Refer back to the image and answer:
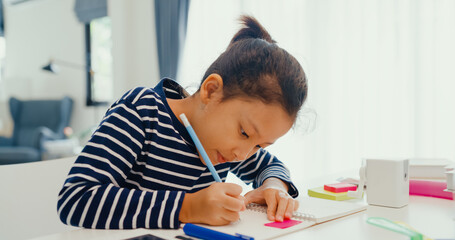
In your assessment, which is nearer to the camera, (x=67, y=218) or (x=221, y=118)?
(x=67, y=218)

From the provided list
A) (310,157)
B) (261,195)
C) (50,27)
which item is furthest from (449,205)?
(50,27)

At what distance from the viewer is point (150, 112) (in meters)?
0.87

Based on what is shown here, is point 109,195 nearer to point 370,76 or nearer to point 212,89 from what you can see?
point 212,89

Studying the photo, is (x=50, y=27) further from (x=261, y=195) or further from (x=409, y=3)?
(x=261, y=195)

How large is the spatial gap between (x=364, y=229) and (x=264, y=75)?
12.9 inches

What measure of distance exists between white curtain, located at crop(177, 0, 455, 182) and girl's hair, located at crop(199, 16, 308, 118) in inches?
52.8

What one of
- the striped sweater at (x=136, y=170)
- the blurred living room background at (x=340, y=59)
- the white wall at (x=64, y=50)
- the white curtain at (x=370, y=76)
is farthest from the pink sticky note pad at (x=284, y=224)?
the white wall at (x=64, y=50)

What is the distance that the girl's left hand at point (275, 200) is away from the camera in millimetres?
739

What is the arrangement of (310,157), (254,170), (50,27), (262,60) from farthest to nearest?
1. (50,27)
2. (310,157)
3. (254,170)
4. (262,60)

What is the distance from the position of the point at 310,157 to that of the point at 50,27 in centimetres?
411

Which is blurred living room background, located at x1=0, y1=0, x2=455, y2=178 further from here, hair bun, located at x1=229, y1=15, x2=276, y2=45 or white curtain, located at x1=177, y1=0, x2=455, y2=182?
hair bun, located at x1=229, y1=15, x2=276, y2=45

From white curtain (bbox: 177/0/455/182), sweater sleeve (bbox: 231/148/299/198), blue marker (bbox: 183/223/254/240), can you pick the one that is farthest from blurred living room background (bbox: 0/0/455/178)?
blue marker (bbox: 183/223/254/240)

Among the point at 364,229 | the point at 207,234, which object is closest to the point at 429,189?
the point at 364,229

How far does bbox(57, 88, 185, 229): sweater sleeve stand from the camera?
0.69 metres
